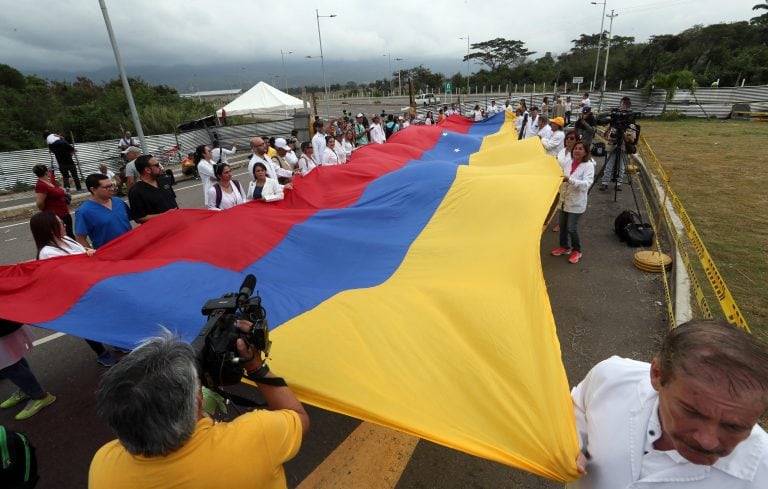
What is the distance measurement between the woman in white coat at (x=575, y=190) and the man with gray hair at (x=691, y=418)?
14.3ft

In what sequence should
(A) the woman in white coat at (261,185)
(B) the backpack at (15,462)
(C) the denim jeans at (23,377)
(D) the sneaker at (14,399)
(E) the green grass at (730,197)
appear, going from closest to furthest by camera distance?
(B) the backpack at (15,462)
(C) the denim jeans at (23,377)
(D) the sneaker at (14,399)
(E) the green grass at (730,197)
(A) the woman in white coat at (261,185)

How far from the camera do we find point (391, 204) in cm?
446

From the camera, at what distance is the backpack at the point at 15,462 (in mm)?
1752

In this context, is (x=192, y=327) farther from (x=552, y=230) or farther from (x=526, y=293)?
(x=552, y=230)

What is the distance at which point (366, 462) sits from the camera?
274cm

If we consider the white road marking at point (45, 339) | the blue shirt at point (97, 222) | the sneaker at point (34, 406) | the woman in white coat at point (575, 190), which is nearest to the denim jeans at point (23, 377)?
the sneaker at point (34, 406)

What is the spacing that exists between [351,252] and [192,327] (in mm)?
1564

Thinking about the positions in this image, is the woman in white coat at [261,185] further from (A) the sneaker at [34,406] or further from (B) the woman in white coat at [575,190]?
(B) the woman in white coat at [575,190]

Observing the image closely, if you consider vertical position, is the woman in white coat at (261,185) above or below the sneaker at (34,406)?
above

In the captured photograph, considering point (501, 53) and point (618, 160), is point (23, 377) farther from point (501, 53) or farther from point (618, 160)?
point (501, 53)

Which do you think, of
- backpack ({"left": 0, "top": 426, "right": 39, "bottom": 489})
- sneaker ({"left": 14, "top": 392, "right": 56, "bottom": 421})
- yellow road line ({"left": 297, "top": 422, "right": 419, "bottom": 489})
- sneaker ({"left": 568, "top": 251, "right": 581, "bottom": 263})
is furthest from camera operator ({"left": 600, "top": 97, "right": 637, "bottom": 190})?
sneaker ({"left": 14, "top": 392, "right": 56, "bottom": 421})

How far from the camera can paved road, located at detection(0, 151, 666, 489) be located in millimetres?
2631

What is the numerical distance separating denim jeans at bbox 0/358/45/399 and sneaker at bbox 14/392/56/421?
0.04 meters

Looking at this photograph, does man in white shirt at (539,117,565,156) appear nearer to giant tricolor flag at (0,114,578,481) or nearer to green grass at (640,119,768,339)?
green grass at (640,119,768,339)
